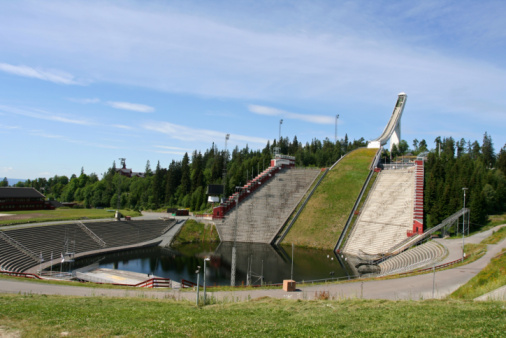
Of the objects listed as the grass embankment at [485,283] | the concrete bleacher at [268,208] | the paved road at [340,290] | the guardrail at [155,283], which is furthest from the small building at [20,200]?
the grass embankment at [485,283]

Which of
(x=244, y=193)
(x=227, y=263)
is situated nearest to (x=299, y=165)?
(x=244, y=193)

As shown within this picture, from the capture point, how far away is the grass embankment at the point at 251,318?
10688 mm

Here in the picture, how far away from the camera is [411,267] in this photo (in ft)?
107

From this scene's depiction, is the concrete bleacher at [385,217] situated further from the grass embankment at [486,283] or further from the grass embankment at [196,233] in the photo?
the grass embankment at [196,233]

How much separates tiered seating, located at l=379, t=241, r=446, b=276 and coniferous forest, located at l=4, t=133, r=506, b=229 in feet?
27.5

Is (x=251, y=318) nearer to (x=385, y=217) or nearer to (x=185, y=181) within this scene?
(x=385, y=217)

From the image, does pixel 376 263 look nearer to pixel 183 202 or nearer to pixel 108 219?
pixel 108 219

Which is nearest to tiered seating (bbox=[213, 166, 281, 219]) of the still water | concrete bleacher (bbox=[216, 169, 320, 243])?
concrete bleacher (bbox=[216, 169, 320, 243])

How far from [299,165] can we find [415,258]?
64.9 m

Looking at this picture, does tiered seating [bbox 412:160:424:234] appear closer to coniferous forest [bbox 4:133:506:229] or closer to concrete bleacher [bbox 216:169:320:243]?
coniferous forest [bbox 4:133:506:229]

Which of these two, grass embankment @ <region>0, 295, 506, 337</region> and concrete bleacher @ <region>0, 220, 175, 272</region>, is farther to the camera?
Answer: concrete bleacher @ <region>0, 220, 175, 272</region>

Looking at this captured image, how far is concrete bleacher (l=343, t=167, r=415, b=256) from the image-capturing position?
44.4 metres

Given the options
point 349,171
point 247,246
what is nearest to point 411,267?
point 247,246

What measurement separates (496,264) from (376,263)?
15.9m
